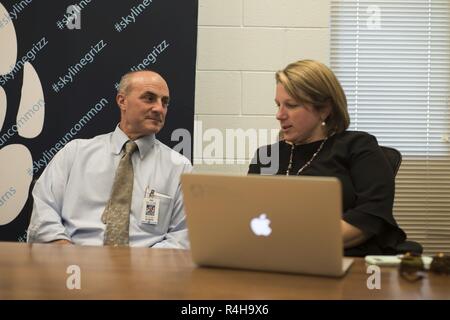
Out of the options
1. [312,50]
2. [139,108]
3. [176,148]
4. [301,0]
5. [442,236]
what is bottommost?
[442,236]

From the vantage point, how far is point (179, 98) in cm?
289

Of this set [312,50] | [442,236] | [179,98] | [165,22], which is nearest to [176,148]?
[179,98]

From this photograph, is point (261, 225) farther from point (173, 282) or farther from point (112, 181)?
Answer: point (112, 181)

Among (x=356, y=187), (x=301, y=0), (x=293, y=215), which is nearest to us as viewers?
(x=293, y=215)

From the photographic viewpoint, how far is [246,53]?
3.18 meters

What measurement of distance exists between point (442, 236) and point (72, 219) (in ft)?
6.89

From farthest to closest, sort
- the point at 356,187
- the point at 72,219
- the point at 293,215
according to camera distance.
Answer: the point at 72,219 → the point at 356,187 → the point at 293,215

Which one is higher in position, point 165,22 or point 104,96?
point 165,22

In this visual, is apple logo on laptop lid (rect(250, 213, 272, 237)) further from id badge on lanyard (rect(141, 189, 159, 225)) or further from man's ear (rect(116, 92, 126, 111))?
man's ear (rect(116, 92, 126, 111))

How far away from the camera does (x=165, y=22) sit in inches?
114

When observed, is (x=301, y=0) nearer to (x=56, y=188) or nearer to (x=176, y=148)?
(x=176, y=148)

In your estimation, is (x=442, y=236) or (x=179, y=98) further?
(x=442, y=236)

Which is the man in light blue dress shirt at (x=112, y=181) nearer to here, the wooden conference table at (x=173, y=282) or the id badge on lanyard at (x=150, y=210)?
the id badge on lanyard at (x=150, y=210)

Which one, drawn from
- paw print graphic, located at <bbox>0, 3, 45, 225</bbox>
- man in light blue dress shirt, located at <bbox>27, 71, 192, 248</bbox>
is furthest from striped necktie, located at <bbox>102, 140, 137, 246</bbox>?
paw print graphic, located at <bbox>0, 3, 45, 225</bbox>
